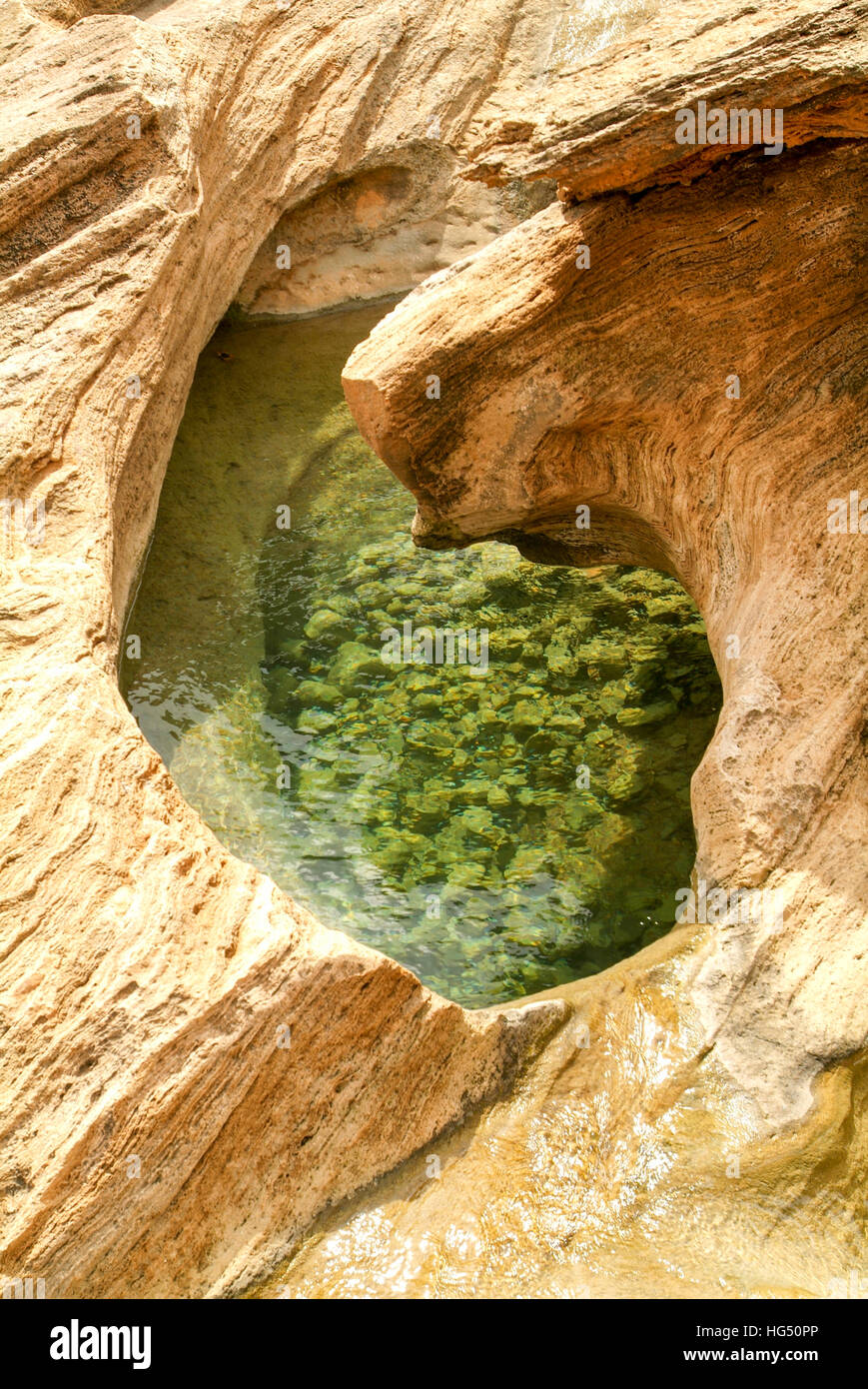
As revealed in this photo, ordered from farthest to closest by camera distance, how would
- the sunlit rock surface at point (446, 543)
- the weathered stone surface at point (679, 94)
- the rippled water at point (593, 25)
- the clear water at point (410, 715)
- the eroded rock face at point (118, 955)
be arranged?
the rippled water at point (593, 25)
the clear water at point (410, 715)
the weathered stone surface at point (679, 94)
the sunlit rock surface at point (446, 543)
the eroded rock face at point (118, 955)

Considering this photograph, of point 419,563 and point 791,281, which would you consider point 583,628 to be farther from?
point 791,281

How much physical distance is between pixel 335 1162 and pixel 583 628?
3825 mm

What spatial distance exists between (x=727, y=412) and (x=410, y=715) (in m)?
2.13

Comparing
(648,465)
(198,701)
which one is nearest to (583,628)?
(648,465)

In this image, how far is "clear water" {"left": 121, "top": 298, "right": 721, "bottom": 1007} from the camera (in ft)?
16.9

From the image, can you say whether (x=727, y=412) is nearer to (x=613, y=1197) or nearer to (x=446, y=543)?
(x=446, y=543)

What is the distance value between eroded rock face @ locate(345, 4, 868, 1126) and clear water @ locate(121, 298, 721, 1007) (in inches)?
35.8

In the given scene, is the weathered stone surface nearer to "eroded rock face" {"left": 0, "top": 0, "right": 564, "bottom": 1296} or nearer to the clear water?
"eroded rock face" {"left": 0, "top": 0, "right": 564, "bottom": 1296}

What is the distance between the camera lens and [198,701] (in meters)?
6.14

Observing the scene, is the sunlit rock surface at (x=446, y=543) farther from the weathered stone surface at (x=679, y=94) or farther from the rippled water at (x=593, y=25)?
the rippled water at (x=593, y=25)

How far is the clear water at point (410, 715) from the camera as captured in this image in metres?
5.16

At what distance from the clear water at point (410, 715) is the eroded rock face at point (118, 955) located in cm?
78

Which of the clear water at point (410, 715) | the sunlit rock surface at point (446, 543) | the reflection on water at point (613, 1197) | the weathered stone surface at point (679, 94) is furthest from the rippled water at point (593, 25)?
the reflection on water at point (613, 1197)

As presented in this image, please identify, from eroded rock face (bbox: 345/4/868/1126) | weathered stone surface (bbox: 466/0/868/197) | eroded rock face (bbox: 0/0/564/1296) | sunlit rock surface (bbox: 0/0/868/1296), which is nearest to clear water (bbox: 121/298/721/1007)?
sunlit rock surface (bbox: 0/0/868/1296)
